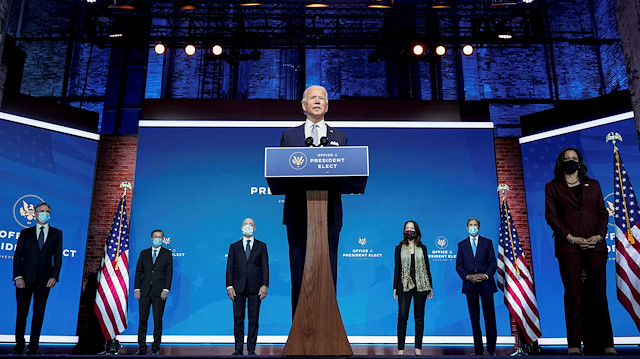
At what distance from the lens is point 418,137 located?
831cm

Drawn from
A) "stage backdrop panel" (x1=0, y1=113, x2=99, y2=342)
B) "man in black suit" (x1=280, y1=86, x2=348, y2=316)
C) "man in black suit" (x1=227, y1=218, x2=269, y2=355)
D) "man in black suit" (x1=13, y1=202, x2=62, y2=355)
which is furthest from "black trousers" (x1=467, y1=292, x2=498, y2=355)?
"stage backdrop panel" (x1=0, y1=113, x2=99, y2=342)

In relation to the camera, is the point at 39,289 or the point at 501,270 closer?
the point at 39,289

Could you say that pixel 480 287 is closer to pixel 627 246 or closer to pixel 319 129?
pixel 627 246

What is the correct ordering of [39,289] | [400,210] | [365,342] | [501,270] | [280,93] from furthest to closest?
[280,93], [400,210], [365,342], [501,270], [39,289]

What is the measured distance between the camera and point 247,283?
586 centimetres

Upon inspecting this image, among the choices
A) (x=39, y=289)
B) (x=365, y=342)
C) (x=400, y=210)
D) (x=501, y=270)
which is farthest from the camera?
(x=400, y=210)

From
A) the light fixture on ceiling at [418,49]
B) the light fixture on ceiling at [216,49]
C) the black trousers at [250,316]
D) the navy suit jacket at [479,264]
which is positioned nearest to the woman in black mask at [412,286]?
the navy suit jacket at [479,264]

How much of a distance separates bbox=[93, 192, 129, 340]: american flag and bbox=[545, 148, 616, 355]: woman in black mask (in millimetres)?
5623

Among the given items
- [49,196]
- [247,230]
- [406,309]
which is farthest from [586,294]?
[49,196]

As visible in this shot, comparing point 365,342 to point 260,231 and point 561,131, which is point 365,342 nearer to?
point 260,231

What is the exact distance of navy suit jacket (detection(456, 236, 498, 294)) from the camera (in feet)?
20.1

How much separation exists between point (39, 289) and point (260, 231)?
3136mm

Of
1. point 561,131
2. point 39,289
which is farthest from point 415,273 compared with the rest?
point 39,289

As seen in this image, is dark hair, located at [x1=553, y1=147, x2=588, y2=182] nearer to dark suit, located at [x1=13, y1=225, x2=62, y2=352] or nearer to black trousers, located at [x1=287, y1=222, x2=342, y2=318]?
black trousers, located at [x1=287, y1=222, x2=342, y2=318]
